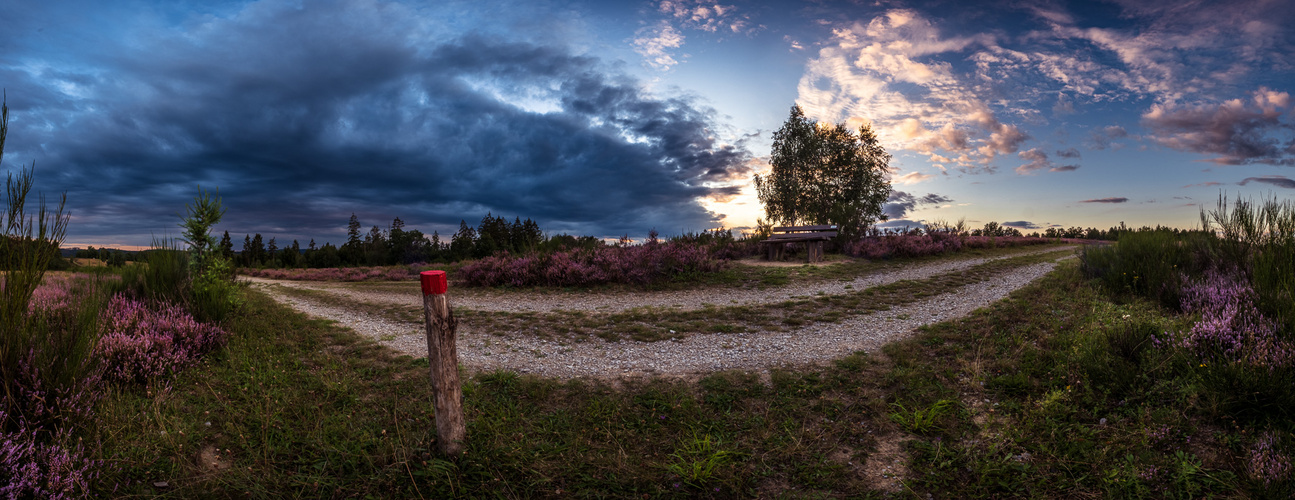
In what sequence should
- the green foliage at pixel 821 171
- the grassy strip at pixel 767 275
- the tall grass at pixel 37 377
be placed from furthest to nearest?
the green foliage at pixel 821 171
the grassy strip at pixel 767 275
the tall grass at pixel 37 377

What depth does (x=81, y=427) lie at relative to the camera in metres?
4.08

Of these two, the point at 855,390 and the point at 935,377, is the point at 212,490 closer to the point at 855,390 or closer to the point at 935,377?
the point at 855,390

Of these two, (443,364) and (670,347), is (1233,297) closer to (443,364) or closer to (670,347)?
(670,347)

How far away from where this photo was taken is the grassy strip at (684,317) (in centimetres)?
849

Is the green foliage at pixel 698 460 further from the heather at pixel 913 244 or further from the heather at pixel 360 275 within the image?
the heather at pixel 360 275

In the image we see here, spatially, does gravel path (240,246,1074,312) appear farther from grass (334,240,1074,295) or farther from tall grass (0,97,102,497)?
tall grass (0,97,102,497)

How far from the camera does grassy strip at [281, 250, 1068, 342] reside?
849 centimetres

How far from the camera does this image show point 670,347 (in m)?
7.36

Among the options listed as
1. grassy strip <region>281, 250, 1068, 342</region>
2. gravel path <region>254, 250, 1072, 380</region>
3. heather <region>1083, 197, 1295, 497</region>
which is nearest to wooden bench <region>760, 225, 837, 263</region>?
grassy strip <region>281, 250, 1068, 342</region>

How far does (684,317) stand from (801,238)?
1066 cm

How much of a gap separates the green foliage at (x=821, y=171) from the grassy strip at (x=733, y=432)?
82.7ft

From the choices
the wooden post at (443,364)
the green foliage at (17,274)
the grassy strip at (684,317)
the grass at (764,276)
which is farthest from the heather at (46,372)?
the grass at (764,276)

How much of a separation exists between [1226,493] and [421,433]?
633 centimetres

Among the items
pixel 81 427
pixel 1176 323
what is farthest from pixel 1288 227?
pixel 81 427
